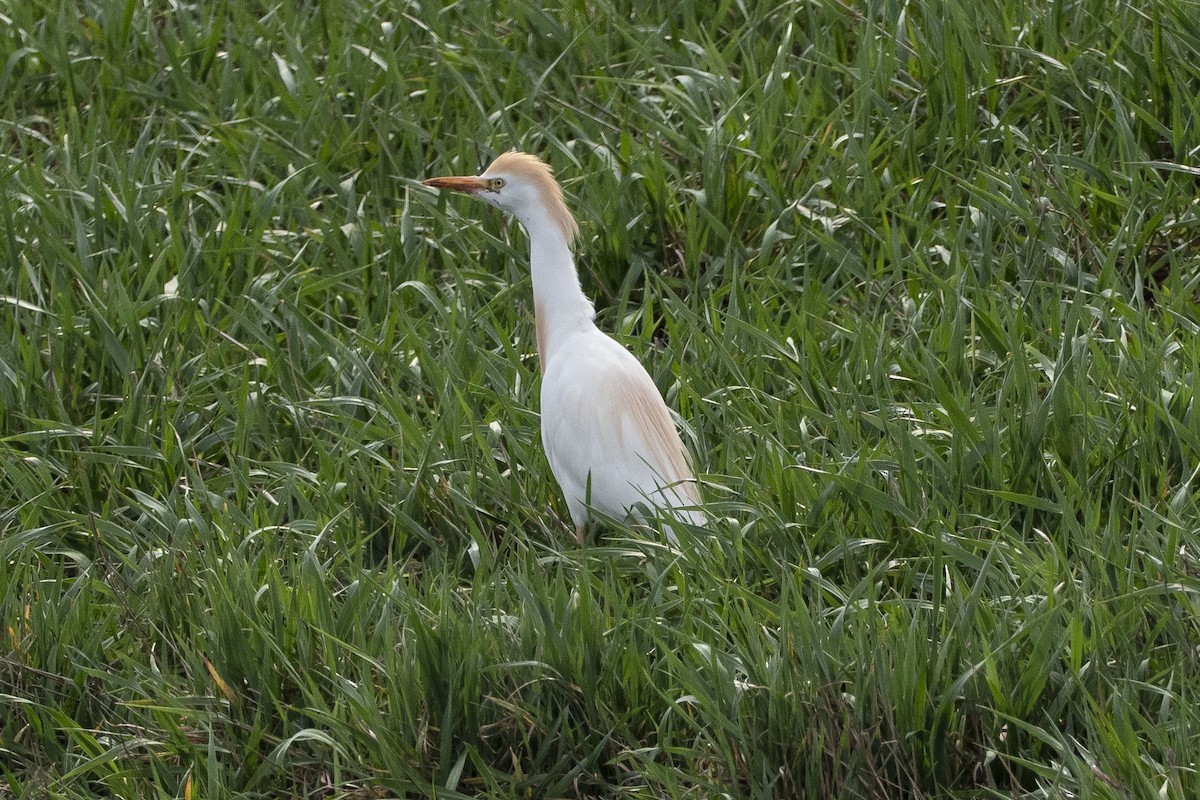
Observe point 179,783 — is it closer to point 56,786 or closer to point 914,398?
point 56,786

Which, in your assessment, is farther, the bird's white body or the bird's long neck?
the bird's long neck

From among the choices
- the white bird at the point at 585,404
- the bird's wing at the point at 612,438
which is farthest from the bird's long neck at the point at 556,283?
the bird's wing at the point at 612,438

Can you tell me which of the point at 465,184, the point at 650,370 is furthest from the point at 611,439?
the point at 465,184

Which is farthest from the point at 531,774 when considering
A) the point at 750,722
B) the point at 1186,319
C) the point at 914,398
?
the point at 1186,319

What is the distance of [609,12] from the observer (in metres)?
4.82

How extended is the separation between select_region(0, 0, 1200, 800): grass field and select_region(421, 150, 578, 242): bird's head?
407mm

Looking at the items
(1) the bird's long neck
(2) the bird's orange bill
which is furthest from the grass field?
(2) the bird's orange bill

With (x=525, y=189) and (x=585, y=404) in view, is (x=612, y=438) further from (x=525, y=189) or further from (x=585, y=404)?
(x=525, y=189)

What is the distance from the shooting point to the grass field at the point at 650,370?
2.40 meters

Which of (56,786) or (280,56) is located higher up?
(280,56)

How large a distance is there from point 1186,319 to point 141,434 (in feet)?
7.70

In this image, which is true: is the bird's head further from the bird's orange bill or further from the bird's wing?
the bird's wing

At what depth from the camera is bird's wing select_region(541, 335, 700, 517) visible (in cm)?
316

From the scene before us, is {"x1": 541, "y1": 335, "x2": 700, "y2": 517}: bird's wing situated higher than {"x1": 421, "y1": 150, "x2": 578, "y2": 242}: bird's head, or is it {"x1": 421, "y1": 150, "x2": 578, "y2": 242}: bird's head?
{"x1": 421, "y1": 150, "x2": 578, "y2": 242}: bird's head
